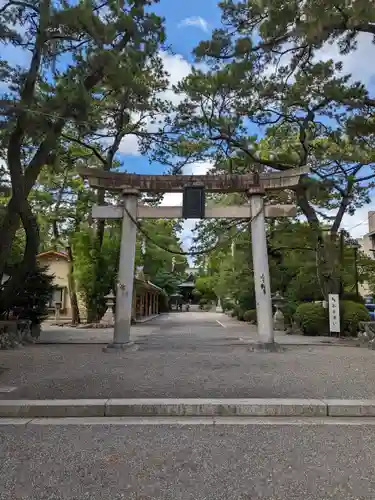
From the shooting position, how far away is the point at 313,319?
652 inches

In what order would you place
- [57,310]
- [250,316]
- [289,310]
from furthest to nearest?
[57,310]
[250,316]
[289,310]

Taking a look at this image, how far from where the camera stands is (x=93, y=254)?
2242 centimetres

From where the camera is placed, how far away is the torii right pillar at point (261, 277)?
37.2ft

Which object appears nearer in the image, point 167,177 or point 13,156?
point 13,156

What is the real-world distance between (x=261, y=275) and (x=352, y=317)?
6.12 m

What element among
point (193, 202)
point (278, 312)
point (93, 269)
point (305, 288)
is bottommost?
point (278, 312)

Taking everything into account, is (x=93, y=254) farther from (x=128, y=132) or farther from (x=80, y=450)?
(x=80, y=450)

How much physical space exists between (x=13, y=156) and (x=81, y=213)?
12.8 m

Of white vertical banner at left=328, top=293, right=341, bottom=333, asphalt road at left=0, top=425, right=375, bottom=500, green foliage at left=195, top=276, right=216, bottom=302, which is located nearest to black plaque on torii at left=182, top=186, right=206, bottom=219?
white vertical banner at left=328, top=293, right=341, bottom=333

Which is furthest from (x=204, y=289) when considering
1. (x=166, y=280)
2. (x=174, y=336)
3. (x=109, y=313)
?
(x=174, y=336)

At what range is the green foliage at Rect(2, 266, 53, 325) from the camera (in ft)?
44.6

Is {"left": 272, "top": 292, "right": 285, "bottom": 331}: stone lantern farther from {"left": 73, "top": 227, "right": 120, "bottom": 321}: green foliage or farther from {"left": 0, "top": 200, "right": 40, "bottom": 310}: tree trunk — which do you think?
{"left": 0, "top": 200, "right": 40, "bottom": 310}: tree trunk

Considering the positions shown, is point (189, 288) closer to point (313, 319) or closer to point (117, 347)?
point (313, 319)

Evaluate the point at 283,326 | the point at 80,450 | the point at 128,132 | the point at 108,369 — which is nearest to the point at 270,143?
the point at 128,132
